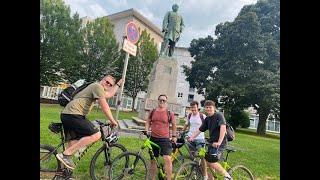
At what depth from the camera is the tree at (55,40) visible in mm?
20542

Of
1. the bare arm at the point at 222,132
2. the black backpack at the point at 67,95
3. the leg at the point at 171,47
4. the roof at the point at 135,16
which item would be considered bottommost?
the bare arm at the point at 222,132

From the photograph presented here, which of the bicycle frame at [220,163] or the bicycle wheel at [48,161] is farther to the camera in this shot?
the bicycle frame at [220,163]

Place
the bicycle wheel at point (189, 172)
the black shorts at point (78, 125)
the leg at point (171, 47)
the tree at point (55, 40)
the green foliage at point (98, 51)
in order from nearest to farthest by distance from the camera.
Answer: the black shorts at point (78, 125) → the bicycle wheel at point (189, 172) → the leg at point (171, 47) → the tree at point (55, 40) → the green foliage at point (98, 51)

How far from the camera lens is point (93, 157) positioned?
4598 millimetres

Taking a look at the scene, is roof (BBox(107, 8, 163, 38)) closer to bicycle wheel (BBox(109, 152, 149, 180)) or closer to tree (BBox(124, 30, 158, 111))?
tree (BBox(124, 30, 158, 111))

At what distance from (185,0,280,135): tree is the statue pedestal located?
8843 mm

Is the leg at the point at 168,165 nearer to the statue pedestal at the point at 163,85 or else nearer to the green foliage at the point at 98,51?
the statue pedestal at the point at 163,85

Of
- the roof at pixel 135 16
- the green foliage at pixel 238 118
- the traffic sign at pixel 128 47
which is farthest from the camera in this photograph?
the roof at pixel 135 16

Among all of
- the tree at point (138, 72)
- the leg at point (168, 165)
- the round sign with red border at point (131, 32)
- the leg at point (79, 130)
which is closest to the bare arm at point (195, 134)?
the leg at point (168, 165)

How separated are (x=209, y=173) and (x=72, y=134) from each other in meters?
2.30

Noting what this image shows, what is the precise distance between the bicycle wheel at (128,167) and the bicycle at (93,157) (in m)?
0.11

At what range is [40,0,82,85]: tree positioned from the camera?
20.5 meters
